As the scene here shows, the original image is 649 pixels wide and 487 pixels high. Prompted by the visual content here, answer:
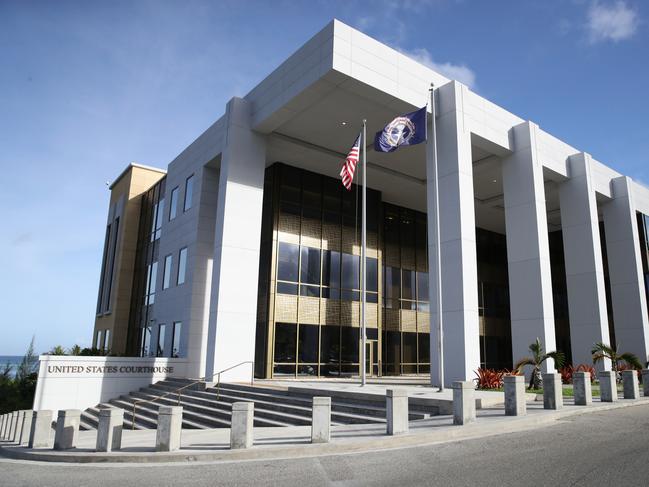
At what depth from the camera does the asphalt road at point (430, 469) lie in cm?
739

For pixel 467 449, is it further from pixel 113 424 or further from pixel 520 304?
pixel 520 304

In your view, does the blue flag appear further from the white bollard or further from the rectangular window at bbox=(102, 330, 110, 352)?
the rectangular window at bbox=(102, 330, 110, 352)

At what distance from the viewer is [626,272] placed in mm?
29672

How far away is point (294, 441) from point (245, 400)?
748 centimetres

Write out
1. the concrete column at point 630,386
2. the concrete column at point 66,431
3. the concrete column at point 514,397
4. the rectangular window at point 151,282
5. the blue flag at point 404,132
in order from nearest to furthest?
the concrete column at point 66,431 → the concrete column at point 514,397 → the concrete column at point 630,386 → the blue flag at point 404,132 → the rectangular window at point 151,282

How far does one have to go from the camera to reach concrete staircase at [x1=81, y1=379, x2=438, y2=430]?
13.7 metres

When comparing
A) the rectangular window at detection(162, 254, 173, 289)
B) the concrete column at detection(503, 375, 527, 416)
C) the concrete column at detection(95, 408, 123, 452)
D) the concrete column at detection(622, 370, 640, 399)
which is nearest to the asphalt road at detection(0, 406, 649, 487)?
the concrete column at detection(95, 408, 123, 452)

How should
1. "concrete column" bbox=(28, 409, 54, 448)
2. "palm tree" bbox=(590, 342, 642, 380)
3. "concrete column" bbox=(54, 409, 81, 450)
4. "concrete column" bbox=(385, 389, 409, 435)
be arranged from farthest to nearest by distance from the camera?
1. "palm tree" bbox=(590, 342, 642, 380)
2. "concrete column" bbox=(28, 409, 54, 448)
3. "concrete column" bbox=(54, 409, 81, 450)
4. "concrete column" bbox=(385, 389, 409, 435)

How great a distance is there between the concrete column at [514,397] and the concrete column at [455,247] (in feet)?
19.3

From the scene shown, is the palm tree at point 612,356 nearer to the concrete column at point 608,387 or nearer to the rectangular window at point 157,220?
the concrete column at point 608,387

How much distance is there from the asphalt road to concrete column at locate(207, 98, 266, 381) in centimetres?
1183

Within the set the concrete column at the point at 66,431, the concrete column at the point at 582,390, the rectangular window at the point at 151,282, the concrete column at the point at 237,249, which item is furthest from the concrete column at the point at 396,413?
the rectangular window at the point at 151,282

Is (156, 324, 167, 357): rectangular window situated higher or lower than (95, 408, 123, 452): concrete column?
higher

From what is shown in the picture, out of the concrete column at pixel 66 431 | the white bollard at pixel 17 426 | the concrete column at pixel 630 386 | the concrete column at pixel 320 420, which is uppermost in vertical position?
the concrete column at pixel 630 386
